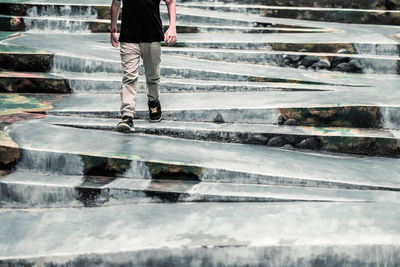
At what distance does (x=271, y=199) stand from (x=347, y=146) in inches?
42.1

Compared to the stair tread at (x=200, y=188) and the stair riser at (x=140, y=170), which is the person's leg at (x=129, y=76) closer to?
the stair riser at (x=140, y=170)

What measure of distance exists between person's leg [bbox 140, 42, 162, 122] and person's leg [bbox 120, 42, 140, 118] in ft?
0.29

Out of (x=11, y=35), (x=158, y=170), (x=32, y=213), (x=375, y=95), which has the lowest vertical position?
(x=32, y=213)

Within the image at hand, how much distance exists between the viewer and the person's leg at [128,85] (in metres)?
4.31

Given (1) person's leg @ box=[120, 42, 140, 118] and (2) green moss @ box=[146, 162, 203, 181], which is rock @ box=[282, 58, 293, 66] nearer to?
(1) person's leg @ box=[120, 42, 140, 118]

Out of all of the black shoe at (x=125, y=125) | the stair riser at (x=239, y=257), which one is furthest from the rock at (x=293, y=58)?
the stair riser at (x=239, y=257)

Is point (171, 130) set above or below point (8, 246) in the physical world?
above

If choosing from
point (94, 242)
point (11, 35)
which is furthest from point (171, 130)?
point (11, 35)

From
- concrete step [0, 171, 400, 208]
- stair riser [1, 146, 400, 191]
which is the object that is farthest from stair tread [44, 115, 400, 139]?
concrete step [0, 171, 400, 208]

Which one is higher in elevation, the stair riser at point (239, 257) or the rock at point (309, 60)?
the rock at point (309, 60)

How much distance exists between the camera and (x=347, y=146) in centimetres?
418

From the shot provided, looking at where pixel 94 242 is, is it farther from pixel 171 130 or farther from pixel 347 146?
pixel 347 146

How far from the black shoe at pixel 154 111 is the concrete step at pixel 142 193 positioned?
0.97 meters

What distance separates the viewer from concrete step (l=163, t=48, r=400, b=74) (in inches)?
224
